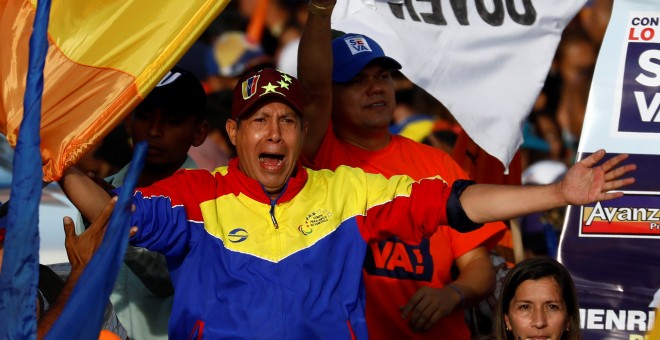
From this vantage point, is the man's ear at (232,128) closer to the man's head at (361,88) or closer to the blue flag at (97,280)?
the man's head at (361,88)

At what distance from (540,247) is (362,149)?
7.86 ft

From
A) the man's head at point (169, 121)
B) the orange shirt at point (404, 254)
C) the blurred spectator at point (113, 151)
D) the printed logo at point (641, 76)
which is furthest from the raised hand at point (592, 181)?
the blurred spectator at point (113, 151)

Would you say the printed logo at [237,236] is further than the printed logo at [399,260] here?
No

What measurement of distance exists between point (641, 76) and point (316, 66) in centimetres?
164

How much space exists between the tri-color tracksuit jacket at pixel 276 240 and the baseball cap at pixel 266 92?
0.80 ft

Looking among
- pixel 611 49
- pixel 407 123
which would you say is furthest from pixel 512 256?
pixel 407 123

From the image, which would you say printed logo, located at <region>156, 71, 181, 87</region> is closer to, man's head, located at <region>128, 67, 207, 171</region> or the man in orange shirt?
man's head, located at <region>128, 67, 207, 171</region>

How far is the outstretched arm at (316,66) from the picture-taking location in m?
4.88

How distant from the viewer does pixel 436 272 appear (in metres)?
5.47

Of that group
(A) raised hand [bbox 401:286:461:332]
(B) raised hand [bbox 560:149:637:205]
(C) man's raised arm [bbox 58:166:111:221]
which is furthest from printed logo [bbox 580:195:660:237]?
(C) man's raised arm [bbox 58:166:111:221]

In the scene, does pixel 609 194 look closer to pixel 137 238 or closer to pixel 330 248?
pixel 330 248

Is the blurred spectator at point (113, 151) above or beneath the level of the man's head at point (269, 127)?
above

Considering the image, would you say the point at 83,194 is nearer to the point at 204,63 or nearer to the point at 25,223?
the point at 25,223

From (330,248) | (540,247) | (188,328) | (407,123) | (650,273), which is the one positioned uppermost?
(407,123)
